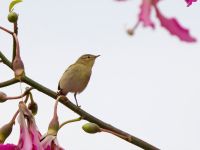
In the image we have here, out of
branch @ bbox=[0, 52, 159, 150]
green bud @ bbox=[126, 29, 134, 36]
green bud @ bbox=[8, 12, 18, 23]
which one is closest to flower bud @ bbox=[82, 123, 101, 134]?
branch @ bbox=[0, 52, 159, 150]

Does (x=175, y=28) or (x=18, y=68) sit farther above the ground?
(x=175, y=28)

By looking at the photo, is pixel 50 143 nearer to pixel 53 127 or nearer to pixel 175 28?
pixel 53 127

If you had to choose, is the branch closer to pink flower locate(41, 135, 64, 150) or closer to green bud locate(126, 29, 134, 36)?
pink flower locate(41, 135, 64, 150)

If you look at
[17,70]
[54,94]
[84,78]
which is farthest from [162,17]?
[84,78]

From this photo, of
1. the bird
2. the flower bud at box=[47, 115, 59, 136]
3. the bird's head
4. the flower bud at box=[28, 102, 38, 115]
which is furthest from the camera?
the bird's head

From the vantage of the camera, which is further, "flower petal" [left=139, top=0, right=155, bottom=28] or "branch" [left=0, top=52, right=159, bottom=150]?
"branch" [left=0, top=52, right=159, bottom=150]

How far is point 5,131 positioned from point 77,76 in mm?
382

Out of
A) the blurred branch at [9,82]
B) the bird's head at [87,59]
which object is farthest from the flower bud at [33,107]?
the bird's head at [87,59]

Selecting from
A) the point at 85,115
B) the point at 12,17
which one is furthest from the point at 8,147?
the point at 12,17

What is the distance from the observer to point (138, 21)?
2.25 ft

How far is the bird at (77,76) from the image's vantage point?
1.62m

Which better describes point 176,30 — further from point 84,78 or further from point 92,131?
point 84,78

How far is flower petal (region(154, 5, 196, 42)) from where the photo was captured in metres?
0.66

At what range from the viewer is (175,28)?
2.24ft
